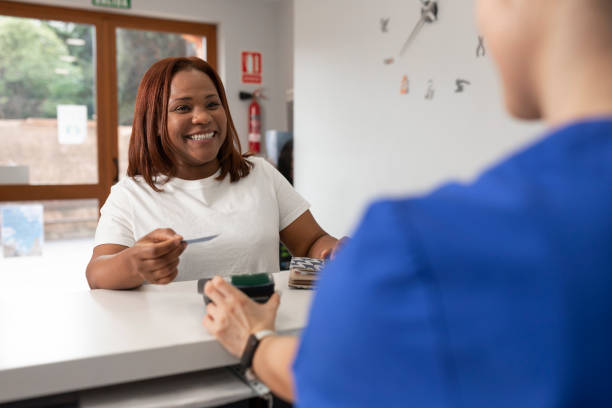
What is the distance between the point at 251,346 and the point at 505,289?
1.90ft

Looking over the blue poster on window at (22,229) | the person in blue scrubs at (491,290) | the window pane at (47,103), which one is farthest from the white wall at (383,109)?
the blue poster on window at (22,229)

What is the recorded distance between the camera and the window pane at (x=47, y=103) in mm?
4211

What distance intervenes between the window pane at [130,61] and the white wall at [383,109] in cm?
143

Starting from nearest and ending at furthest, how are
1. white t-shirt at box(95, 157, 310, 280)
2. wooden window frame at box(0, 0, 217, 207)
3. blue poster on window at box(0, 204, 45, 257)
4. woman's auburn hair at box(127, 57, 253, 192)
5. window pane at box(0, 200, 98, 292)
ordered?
1. white t-shirt at box(95, 157, 310, 280)
2. woman's auburn hair at box(127, 57, 253, 192)
3. window pane at box(0, 200, 98, 292)
4. blue poster on window at box(0, 204, 45, 257)
5. wooden window frame at box(0, 0, 217, 207)

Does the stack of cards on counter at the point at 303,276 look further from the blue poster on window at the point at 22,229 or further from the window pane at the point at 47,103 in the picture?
the window pane at the point at 47,103

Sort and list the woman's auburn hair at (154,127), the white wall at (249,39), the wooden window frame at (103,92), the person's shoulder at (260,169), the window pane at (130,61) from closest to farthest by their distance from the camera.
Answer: the woman's auburn hair at (154,127), the person's shoulder at (260,169), the wooden window frame at (103,92), the window pane at (130,61), the white wall at (249,39)

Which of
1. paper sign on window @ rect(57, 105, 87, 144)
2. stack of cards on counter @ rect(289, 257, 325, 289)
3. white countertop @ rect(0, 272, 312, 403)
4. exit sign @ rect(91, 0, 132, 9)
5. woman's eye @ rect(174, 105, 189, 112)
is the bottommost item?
white countertop @ rect(0, 272, 312, 403)

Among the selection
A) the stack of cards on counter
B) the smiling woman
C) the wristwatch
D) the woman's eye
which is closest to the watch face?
the wristwatch

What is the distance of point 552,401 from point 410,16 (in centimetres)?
264

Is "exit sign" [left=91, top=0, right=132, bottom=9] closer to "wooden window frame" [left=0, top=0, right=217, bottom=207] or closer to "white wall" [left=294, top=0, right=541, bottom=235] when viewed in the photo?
"wooden window frame" [left=0, top=0, right=217, bottom=207]

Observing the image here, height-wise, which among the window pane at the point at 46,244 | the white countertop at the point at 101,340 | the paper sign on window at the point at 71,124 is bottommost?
the window pane at the point at 46,244

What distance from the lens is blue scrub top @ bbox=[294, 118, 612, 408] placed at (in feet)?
1.19

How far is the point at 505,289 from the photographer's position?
370mm

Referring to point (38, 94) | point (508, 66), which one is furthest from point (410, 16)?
point (38, 94)
